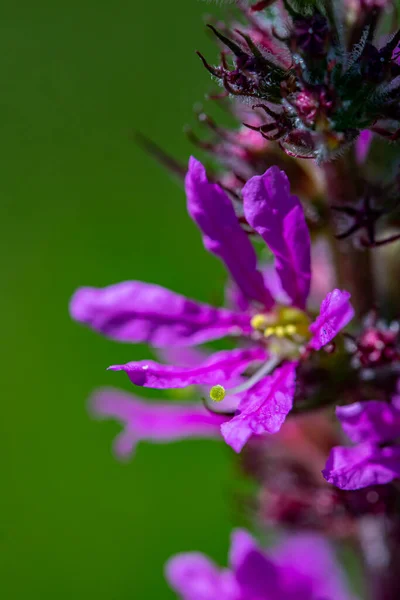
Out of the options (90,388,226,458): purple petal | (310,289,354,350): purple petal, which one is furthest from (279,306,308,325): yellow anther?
(90,388,226,458): purple petal

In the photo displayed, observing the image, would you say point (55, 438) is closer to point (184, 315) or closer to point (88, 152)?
point (88, 152)

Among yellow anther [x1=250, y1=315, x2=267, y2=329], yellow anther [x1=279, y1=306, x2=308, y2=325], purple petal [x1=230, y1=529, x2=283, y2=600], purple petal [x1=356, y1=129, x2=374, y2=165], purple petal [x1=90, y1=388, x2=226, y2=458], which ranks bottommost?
purple petal [x1=230, y1=529, x2=283, y2=600]

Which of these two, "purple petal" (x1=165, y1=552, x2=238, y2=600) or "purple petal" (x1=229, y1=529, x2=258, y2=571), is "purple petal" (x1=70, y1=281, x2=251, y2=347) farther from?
"purple petal" (x1=165, y1=552, x2=238, y2=600)

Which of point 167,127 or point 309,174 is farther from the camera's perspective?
point 167,127

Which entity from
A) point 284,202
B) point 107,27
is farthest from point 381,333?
point 107,27

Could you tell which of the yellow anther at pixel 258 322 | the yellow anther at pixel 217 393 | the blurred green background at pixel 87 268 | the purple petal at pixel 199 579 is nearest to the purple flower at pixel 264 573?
the purple petal at pixel 199 579

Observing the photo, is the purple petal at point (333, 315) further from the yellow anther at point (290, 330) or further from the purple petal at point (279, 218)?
the yellow anther at point (290, 330)

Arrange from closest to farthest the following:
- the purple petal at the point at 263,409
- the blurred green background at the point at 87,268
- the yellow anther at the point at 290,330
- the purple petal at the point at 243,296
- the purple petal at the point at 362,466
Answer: the purple petal at the point at 263,409 → the purple petal at the point at 362,466 → the yellow anther at the point at 290,330 → the purple petal at the point at 243,296 → the blurred green background at the point at 87,268

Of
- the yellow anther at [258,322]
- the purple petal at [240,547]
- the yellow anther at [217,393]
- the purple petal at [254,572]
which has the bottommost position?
the purple petal at [254,572]
